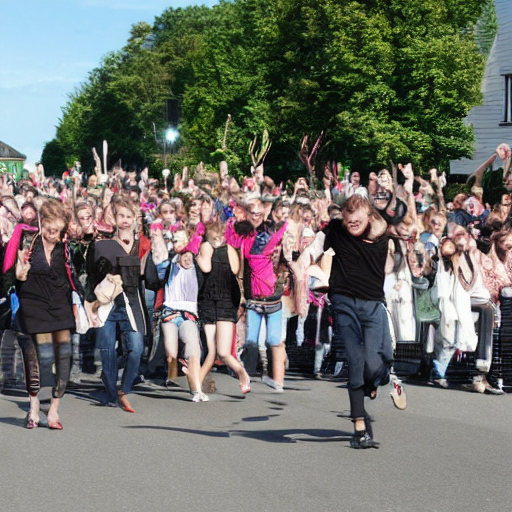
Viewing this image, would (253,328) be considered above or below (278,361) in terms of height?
above

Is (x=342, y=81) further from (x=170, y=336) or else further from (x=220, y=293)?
(x=170, y=336)

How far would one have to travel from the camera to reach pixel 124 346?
11.5 meters

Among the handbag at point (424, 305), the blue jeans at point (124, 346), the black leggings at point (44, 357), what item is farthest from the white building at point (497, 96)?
the black leggings at point (44, 357)

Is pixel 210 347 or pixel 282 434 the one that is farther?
pixel 210 347

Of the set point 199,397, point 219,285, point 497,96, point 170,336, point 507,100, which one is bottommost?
point 199,397

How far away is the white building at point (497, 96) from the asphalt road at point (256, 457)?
4110 cm

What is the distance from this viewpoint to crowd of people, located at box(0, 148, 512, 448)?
376 inches

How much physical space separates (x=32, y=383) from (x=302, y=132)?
46828 mm

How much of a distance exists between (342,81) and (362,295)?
41691mm

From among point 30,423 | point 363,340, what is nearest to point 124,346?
point 30,423

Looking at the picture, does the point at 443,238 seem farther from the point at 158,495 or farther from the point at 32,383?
the point at 158,495

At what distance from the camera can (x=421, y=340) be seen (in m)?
13.7

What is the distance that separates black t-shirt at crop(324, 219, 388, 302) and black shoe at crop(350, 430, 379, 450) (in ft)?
3.09

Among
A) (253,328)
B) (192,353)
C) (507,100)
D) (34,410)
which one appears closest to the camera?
(34,410)
